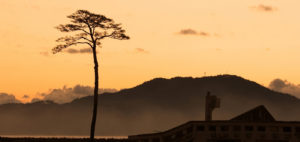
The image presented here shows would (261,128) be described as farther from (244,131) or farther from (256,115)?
(256,115)

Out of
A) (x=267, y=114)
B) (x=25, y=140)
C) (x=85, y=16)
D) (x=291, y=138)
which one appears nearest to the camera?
(x=291, y=138)

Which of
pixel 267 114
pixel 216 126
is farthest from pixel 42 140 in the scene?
pixel 216 126

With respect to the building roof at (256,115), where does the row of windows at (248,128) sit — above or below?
below

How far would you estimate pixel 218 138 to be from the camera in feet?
121

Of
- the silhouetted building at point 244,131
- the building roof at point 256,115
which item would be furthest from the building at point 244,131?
the building roof at point 256,115

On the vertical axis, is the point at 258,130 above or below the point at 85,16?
below

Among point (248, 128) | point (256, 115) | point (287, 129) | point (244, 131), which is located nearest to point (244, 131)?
point (244, 131)

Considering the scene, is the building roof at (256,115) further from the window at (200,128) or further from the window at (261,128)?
the window at (200,128)

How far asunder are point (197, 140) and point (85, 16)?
22097 mm

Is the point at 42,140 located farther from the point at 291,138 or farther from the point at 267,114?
the point at 291,138

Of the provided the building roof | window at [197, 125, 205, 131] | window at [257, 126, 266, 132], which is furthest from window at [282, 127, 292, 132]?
the building roof

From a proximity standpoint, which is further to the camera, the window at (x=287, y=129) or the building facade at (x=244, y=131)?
the window at (x=287, y=129)

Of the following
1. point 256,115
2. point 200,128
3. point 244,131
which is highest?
point 256,115

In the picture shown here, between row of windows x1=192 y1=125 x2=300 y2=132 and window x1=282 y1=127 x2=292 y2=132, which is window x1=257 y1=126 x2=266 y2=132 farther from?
window x1=282 y1=127 x2=292 y2=132
